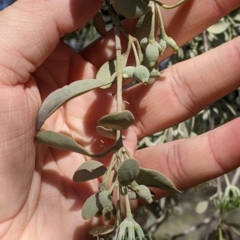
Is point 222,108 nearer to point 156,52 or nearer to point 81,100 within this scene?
point 81,100

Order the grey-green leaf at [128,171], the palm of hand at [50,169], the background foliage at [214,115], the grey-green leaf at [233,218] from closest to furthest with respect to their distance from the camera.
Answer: the grey-green leaf at [128,171]
the palm of hand at [50,169]
the grey-green leaf at [233,218]
the background foliage at [214,115]

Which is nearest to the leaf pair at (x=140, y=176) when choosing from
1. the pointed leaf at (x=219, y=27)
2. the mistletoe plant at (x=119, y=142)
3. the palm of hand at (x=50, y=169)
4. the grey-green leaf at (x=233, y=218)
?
the mistletoe plant at (x=119, y=142)

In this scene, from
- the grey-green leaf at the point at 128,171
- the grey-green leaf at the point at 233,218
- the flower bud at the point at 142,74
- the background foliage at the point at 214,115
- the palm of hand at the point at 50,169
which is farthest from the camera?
the background foliage at the point at 214,115

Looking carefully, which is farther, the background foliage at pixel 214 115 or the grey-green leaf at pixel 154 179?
the background foliage at pixel 214 115

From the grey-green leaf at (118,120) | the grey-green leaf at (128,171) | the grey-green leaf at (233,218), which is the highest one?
the grey-green leaf at (118,120)

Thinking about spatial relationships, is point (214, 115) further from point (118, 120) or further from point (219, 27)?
point (118, 120)

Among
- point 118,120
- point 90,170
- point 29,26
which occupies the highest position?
point 29,26

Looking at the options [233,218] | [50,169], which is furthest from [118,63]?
[233,218]

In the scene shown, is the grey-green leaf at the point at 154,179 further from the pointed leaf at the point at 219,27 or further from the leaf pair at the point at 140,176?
the pointed leaf at the point at 219,27

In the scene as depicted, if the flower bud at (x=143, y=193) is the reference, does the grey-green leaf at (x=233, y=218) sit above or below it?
below
